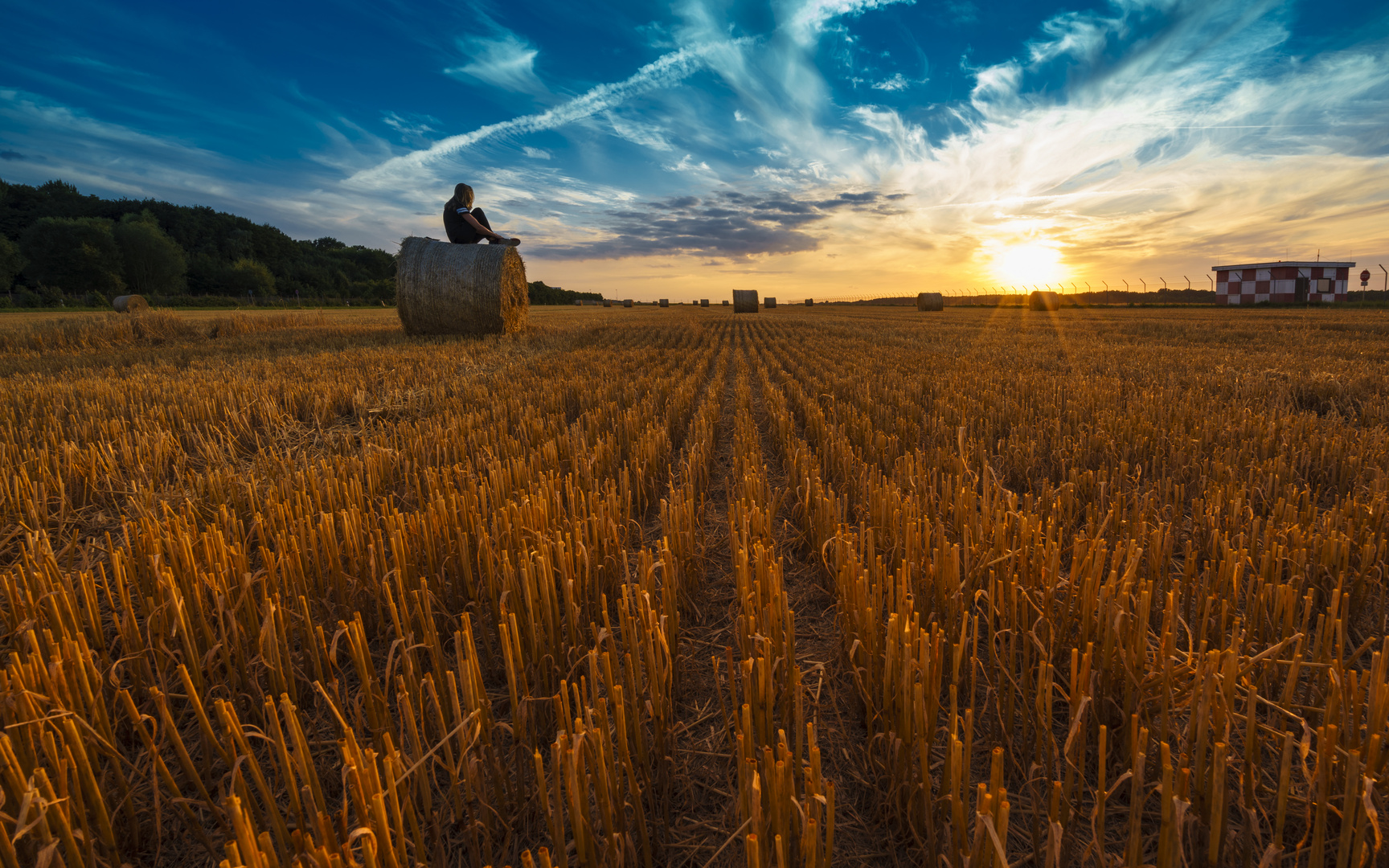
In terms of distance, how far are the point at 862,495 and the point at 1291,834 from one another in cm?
191

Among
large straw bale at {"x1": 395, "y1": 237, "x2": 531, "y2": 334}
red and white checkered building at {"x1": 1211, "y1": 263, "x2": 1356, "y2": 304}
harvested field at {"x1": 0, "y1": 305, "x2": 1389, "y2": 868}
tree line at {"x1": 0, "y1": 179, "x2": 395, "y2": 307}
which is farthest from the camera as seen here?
tree line at {"x1": 0, "y1": 179, "x2": 395, "y2": 307}

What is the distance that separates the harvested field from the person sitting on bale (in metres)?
8.97

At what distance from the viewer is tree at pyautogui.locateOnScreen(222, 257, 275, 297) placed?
201 ft

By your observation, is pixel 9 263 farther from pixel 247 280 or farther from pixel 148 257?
pixel 247 280

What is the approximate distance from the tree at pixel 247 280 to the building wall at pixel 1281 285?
9119 cm

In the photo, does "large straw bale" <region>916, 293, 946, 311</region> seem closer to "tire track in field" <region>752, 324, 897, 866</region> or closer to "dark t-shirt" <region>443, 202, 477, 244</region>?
"dark t-shirt" <region>443, 202, 477, 244</region>

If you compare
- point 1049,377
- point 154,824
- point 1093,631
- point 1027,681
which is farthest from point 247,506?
point 1049,377

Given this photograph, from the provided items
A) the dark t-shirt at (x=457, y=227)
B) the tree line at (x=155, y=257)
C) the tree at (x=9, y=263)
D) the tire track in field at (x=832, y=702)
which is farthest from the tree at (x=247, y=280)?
the tire track in field at (x=832, y=702)

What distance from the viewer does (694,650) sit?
2.02 m

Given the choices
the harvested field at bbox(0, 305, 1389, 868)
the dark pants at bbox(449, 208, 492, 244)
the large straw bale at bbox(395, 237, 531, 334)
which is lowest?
the harvested field at bbox(0, 305, 1389, 868)

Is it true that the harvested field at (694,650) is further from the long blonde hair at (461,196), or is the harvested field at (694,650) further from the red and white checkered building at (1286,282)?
the red and white checkered building at (1286,282)

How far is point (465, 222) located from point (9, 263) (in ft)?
192

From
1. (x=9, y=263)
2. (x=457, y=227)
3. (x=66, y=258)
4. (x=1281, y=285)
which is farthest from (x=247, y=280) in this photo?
(x=1281, y=285)

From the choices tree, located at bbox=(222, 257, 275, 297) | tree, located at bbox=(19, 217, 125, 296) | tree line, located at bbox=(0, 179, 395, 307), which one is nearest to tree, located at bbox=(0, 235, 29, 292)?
tree line, located at bbox=(0, 179, 395, 307)
